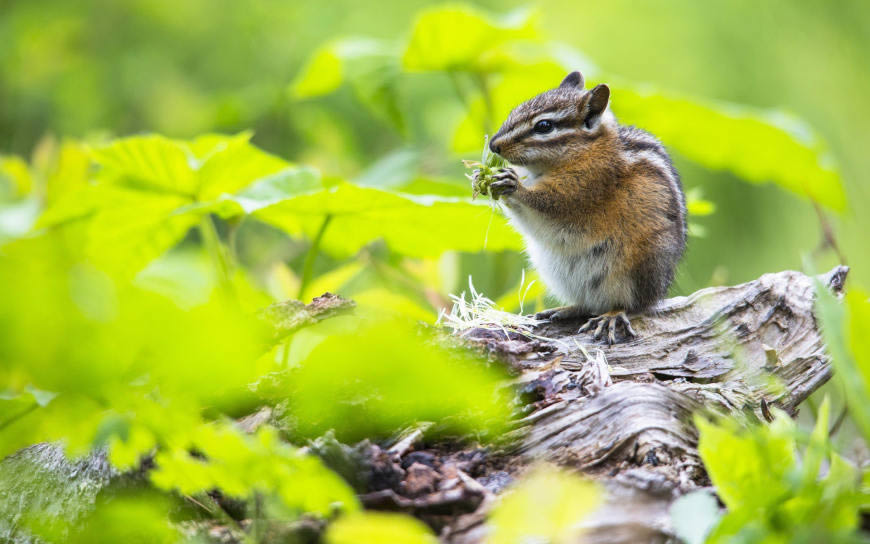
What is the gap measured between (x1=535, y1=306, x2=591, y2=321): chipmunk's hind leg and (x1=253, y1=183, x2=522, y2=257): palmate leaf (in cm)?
20

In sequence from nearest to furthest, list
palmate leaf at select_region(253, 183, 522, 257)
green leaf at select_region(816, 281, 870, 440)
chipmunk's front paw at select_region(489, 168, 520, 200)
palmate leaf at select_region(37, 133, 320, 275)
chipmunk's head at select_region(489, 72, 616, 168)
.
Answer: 1. green leaf at select_region(816, 281, 870, 440)
2. palmate leaf at select_region(253, 183, 522, 257)
3. palmate leaf at select_region(37, 133, 320, 275)
4. chipmunk's front paw at select_region(489, 168, 520, 200)
5. chipmunk's head at select_region(489, 72, 616, 168)

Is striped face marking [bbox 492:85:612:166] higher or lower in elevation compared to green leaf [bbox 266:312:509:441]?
higher

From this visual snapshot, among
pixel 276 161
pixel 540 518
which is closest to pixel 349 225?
pixel 276 161

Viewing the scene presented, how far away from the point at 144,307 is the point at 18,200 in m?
2.14

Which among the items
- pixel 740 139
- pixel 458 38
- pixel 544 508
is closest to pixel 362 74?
pixel 458 38

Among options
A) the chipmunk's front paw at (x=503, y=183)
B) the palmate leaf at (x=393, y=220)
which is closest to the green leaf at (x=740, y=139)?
the chipmunk's front paw at (x=503, y=183)

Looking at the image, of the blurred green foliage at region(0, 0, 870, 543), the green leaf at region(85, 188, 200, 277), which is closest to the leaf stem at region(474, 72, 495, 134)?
the blurred green foliage at region(0, 0, 870, 543)

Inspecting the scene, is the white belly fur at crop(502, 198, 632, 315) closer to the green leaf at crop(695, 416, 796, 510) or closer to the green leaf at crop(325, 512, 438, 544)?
the green leaf at crop(695, 416, 796, 510)

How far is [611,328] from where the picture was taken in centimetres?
168

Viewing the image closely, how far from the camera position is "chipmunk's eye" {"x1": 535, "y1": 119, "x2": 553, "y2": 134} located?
7.23ft

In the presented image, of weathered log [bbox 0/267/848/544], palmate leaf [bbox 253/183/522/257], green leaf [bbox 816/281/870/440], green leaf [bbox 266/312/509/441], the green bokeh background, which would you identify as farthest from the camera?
the green bokeh background

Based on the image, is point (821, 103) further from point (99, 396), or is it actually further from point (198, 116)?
point (99, 396)

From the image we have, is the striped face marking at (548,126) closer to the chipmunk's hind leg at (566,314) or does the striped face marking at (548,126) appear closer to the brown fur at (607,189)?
the brown fur at (607,189)

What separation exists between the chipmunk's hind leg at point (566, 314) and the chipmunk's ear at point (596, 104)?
544mm
